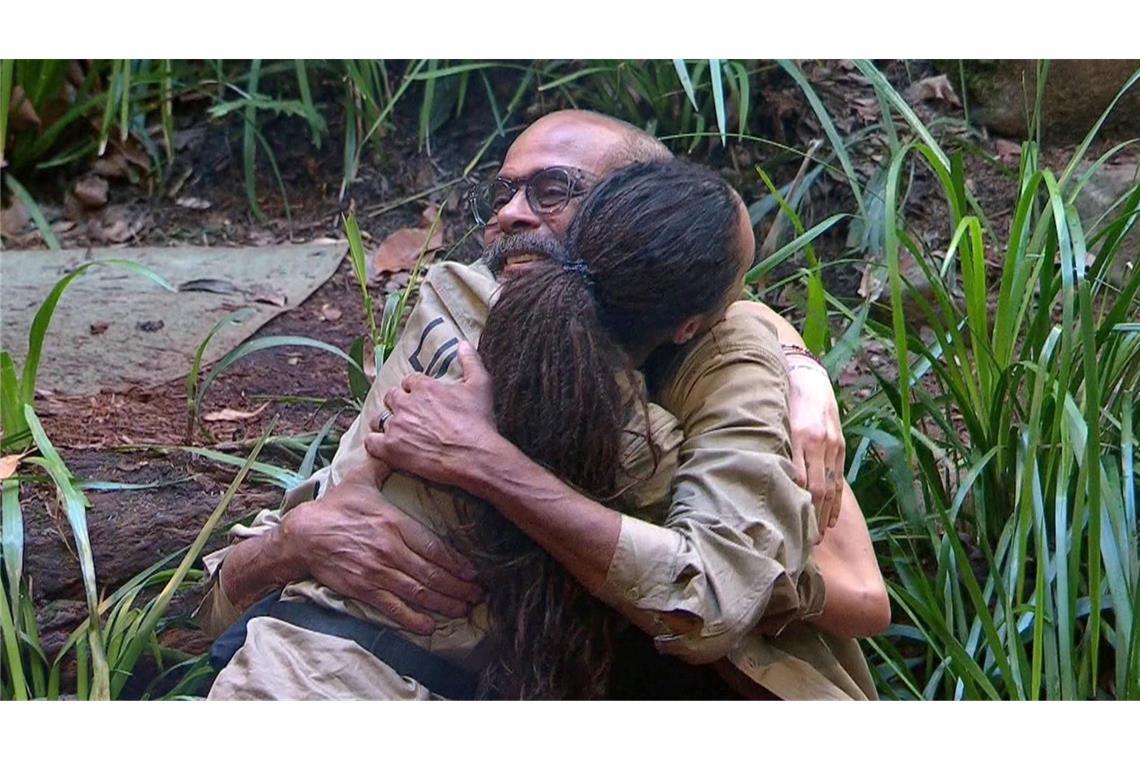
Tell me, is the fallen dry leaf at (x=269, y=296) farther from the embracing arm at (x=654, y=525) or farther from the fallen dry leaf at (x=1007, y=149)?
the fallen dry leaf at (x=1007, y=149)

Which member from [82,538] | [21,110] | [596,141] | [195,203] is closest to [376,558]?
[82,538]

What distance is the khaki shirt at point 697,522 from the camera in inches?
62.6

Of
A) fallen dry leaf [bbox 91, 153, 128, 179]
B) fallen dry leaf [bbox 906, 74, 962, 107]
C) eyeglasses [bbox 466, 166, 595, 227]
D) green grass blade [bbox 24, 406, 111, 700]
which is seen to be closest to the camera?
eyeglasses [bbox 466, 166, 595, 227]

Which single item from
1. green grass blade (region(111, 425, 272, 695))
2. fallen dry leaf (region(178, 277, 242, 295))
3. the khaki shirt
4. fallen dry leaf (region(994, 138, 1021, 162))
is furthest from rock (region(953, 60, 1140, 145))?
green grass blade (region(111, 425, 272, 695))

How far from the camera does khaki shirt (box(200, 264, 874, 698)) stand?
159 centimetres

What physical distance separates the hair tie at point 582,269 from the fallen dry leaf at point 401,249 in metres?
0.35

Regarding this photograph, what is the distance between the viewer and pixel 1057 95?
2035 millimetres

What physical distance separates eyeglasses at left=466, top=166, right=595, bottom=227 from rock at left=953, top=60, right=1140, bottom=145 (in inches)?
24.1

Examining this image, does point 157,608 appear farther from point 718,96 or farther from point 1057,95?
point 1057,95

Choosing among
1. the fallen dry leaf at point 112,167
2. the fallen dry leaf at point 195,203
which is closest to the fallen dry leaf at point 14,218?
the fallen dry leaf at point 112,167

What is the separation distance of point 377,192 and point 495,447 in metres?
0.54

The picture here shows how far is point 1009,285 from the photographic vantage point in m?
2.00

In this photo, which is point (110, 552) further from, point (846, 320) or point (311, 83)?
point (846, 320)

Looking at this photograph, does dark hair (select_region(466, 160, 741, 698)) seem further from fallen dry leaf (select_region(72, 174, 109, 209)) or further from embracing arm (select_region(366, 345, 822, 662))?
fallen dry leaf (select_region(72, 174, 109, 209))
